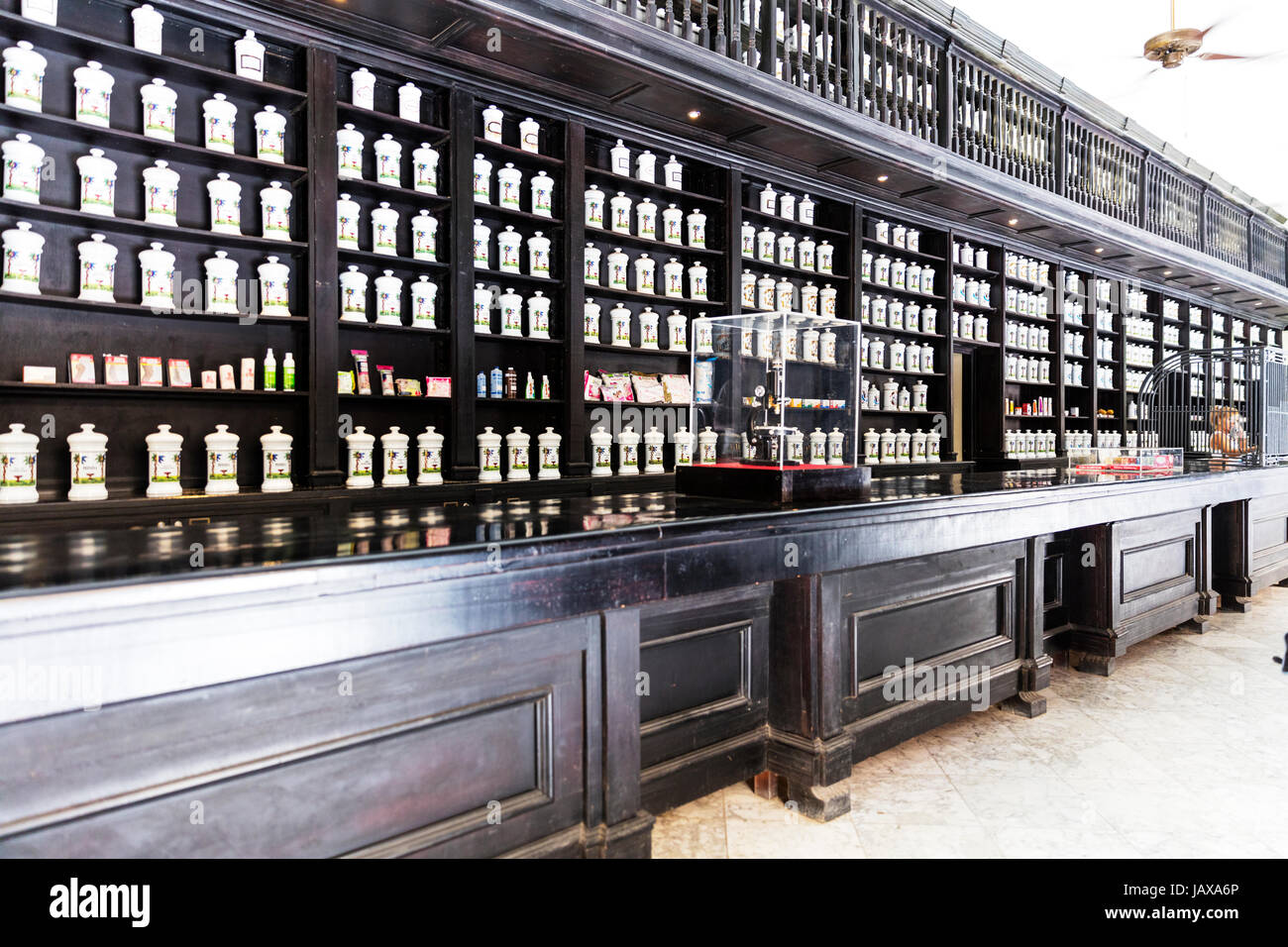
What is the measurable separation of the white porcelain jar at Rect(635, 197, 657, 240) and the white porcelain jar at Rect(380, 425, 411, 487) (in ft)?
6.23

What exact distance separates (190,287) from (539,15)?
1.89m

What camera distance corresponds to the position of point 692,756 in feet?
6.87

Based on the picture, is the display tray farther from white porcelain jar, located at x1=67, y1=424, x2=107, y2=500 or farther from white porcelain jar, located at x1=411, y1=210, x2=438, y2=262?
white porcelain jar, located at x1=67, y1=424, x2=107, y2=500

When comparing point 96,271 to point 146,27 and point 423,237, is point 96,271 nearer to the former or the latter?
point 146,27

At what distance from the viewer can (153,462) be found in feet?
10.0

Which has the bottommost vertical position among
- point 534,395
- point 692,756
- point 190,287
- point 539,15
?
point 692,756

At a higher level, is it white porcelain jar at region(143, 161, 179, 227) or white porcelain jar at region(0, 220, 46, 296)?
white porcelain jar at region(143, 161, 179, 227)

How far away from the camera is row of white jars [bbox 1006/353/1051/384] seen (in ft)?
23.7

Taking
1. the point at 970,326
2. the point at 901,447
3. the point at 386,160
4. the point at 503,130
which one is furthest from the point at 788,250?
the point at 386,160

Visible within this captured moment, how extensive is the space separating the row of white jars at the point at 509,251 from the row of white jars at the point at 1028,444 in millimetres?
4847

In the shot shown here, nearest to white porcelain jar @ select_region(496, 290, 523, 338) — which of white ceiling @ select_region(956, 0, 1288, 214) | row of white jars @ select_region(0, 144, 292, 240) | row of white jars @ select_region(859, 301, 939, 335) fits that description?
Answer: row of white jars @ select_region(0, 144, 292, 240)

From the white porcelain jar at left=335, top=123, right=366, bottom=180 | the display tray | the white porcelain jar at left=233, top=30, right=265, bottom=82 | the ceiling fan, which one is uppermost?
the ceiling fan
